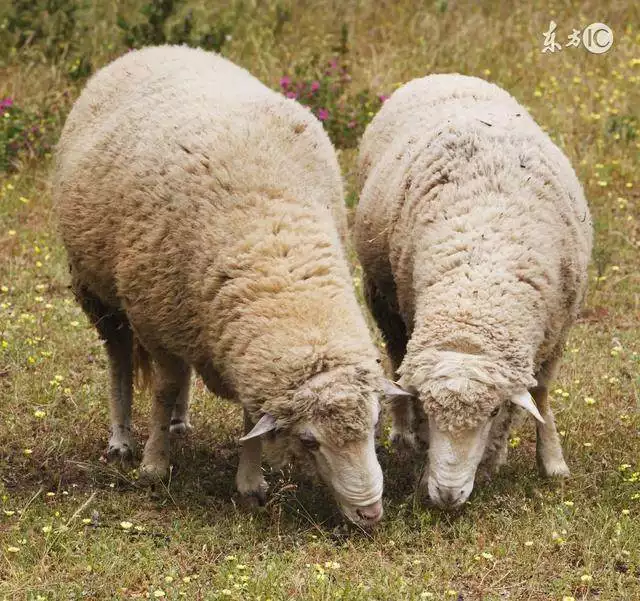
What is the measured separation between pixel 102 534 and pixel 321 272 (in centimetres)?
133

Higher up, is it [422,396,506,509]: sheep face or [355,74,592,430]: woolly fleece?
[355,74,592,430]: woolly fleece

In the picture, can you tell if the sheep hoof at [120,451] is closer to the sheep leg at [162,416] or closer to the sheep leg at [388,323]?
the sheep leg at [162,416]

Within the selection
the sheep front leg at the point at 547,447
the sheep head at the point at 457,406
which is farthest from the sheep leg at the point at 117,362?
the sheep front leg at the point at 547,447

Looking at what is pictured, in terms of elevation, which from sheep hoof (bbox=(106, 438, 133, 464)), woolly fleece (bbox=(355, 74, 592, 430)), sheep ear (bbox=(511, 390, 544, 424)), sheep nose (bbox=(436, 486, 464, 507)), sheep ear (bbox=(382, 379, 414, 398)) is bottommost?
sheep hoof (bbox=(106, 438, 133, 464))

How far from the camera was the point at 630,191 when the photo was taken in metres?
8.70

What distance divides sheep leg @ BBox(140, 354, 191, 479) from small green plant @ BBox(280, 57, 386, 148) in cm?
422

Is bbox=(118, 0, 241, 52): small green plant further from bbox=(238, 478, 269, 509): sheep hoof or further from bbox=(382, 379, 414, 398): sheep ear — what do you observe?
bbox=(382, 379, 414, 398): sheep ear

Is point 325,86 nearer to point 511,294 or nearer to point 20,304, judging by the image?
point 20,304

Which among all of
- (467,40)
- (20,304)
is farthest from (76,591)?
(467,40)

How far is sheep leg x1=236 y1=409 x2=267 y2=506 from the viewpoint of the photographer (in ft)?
16.1

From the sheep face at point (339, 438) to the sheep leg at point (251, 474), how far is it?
1.44 feet

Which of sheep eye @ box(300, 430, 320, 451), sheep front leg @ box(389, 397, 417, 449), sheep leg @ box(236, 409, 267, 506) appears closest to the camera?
sheep eye @ box(300, 430, 320, 451)

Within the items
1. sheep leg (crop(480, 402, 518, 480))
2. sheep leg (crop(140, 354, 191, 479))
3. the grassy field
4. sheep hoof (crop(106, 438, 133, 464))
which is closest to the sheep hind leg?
the grassy field

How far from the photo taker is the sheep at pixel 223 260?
4.24 meters
